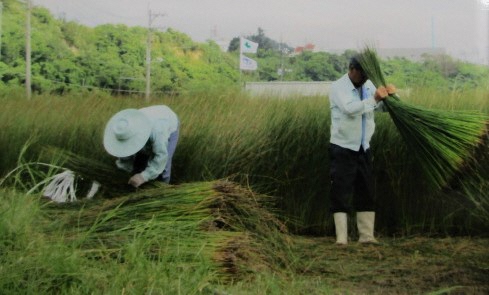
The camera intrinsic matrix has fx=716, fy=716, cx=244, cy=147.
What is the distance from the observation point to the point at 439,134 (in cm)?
417

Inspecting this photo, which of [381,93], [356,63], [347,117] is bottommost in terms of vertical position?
[347,117]

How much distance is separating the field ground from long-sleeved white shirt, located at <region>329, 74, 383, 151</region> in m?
0.72

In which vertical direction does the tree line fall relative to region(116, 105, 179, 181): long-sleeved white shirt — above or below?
above

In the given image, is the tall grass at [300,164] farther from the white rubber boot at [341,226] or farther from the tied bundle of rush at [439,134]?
the tied bundle of rush at [439,134]

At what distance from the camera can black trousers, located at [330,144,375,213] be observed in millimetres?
4953

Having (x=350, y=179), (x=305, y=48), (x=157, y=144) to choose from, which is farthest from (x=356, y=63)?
(x=305, y=48)

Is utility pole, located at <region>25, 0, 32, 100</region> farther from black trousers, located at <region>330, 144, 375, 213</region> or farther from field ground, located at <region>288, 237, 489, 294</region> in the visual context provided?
field ground, located at <region>288, 237, 489, 294</region>

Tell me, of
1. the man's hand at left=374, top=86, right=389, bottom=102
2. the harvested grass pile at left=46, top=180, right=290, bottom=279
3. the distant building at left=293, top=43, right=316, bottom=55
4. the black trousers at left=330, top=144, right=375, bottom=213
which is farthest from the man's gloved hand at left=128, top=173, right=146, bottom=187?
the distant building at left=293, top=43, right=316, bottom=55

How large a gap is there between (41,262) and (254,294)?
3.16 feet

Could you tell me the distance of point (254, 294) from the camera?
3152 millimetres

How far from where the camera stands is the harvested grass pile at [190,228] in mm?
3545

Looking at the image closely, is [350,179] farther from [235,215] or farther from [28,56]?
[28,56]

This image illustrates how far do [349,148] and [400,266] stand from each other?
1092mm

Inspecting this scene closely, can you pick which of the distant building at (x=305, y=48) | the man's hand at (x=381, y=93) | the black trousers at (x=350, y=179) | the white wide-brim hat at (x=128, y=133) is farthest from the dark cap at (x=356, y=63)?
the distant building at (x=305, y=48)
